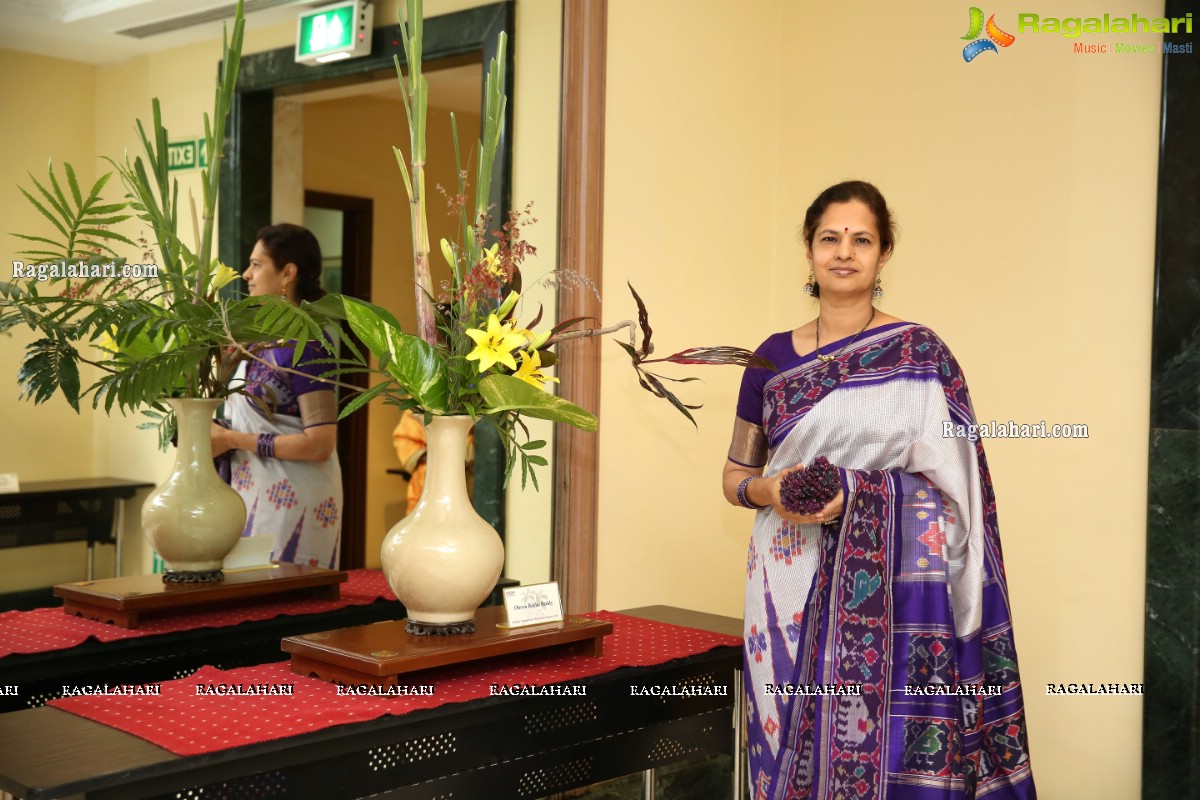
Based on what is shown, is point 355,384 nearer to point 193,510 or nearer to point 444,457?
point 193,510

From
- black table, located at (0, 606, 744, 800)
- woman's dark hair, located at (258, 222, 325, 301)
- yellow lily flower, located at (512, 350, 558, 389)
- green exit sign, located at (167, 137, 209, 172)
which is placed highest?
green exit sign, located at (167, 137, 209, 172)

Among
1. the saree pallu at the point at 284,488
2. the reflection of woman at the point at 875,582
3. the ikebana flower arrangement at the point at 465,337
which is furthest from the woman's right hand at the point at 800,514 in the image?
the saree pallu at the point at 284,488

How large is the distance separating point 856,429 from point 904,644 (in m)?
0.37

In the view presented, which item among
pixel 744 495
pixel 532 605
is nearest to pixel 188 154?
pixel 532 605

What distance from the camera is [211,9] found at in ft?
7.22

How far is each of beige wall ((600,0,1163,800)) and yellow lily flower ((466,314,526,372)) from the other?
1.18 m

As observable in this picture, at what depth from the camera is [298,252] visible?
2.35m

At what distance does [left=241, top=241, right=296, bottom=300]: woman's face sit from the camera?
2289mm

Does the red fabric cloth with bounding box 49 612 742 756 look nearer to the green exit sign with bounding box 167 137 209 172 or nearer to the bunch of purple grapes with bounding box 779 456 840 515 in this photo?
the bunch of purple grapes with bounding box 779 456 840 515

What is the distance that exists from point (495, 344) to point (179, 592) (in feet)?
2.35

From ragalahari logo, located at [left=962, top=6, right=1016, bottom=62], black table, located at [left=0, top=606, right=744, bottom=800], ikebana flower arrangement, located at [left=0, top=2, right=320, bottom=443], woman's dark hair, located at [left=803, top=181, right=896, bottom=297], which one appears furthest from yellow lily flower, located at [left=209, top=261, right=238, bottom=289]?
ragalahari logo, located at [left=962, top=6, right=1016, bottom=62]

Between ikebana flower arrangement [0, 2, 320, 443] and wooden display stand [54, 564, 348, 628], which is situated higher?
ikebana flower arrangement [0, 2, 320, 443]

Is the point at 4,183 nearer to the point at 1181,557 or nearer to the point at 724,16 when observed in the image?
the point at 724,16

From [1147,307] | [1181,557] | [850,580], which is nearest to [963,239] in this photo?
[1147,307]
